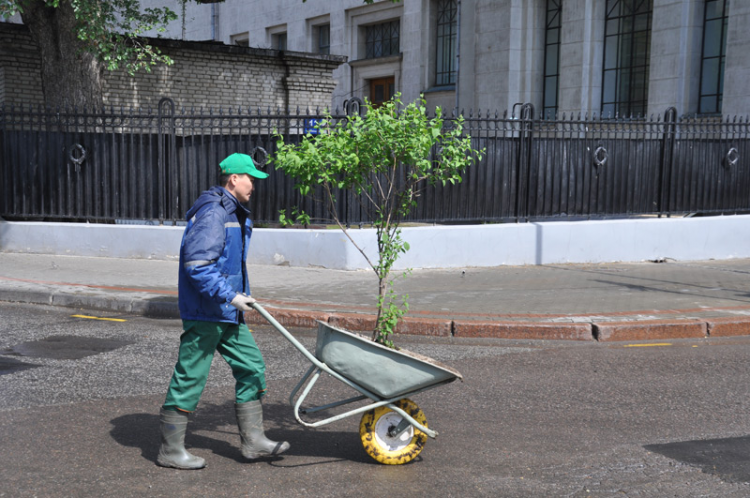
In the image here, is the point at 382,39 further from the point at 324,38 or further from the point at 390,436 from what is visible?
the point at 390,436

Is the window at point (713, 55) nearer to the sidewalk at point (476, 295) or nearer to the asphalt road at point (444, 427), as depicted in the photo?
the sidewalk at point (476, 295)

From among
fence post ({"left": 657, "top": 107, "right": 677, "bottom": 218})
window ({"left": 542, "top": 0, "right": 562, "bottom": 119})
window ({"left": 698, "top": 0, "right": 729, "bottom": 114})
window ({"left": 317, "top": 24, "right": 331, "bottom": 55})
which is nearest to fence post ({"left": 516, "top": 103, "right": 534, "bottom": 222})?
fence post ({"left": 657, "top": 107, "right": 677, "bottom": 218})

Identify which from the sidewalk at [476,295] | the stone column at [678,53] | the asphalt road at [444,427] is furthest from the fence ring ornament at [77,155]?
the stone column at [678,53]

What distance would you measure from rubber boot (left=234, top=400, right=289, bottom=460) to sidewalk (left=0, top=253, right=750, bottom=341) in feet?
12.0

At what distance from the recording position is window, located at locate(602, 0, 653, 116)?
19.7 m

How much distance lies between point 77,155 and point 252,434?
9613 millimetres

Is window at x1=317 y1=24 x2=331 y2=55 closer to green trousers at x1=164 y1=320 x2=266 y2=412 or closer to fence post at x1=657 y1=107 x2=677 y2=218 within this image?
fence post at x1=657 y1=107 x2=677 y2=218

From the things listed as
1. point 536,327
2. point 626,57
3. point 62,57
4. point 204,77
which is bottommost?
point 536,327

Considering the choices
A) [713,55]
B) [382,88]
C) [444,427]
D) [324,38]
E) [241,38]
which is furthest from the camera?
[241,38]

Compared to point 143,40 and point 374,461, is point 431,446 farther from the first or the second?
point 143,40

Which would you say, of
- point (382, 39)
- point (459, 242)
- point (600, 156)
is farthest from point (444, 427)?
point (382, 39)

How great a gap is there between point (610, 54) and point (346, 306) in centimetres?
1499

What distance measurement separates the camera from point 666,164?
43.4ft

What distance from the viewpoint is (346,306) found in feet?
27.8
